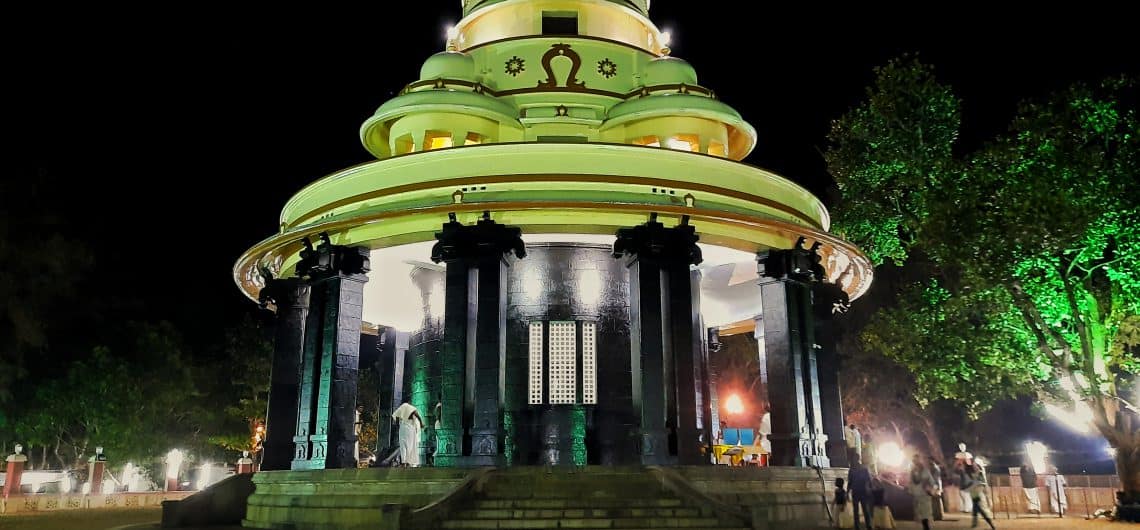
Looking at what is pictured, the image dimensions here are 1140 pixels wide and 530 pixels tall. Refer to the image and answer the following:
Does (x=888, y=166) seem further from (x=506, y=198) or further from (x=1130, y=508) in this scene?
(x=506, y=198)

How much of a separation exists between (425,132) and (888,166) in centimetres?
1322

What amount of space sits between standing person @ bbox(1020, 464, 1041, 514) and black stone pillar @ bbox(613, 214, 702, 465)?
1184 cm

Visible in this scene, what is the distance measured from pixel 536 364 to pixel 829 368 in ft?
23.9

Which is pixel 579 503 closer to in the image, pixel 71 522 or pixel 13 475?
pixel 71 522

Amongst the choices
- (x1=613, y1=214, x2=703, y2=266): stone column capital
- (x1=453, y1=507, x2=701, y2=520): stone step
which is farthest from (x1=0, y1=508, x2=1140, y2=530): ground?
(x1=613, y1=214, x2=703, y2=266): stone column capital

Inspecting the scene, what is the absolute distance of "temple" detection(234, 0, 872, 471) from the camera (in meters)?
17.5

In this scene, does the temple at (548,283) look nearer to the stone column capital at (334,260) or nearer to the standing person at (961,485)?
the stone column capital at (334,260)

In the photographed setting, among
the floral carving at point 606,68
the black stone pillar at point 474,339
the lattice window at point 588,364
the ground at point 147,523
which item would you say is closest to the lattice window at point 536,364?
the lattice window at point 588,364

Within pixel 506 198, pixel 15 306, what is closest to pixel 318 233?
pixel 506 198

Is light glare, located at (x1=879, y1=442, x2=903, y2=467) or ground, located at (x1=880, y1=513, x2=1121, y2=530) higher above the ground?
light glare, located at (x1=879, y1=442, x2=903, y2=467)

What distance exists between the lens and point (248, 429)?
1748 inches

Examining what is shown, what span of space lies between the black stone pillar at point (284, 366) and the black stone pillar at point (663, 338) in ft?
27.4

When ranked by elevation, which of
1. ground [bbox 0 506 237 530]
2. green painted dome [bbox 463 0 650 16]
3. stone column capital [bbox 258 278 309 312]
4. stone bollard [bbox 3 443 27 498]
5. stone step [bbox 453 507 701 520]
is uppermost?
green painted dome [bbox 463 0 650 16]

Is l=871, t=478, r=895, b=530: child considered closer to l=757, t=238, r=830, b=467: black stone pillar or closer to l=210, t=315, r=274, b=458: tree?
l=757, t=238, r=830, b=467: black stone pillar
